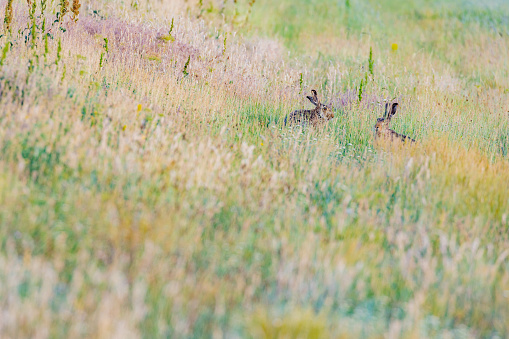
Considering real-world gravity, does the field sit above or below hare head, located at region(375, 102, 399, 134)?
below

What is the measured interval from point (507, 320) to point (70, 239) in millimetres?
2567

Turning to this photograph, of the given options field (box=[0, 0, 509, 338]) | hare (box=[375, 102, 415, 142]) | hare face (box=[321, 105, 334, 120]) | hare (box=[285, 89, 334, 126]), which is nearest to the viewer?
field (box=[0, 0, 509, 338])

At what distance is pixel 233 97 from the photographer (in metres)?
6.63

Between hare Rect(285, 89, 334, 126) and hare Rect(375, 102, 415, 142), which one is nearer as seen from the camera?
hare Rect(375, 102, 415, 142)

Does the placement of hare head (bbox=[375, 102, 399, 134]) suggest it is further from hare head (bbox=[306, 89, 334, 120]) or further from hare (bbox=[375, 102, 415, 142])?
hare head (bbox=[306, 89, 334, 120])

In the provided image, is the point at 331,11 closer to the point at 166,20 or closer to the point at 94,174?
the point at 166,20

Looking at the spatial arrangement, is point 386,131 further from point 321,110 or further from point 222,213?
point 222,213

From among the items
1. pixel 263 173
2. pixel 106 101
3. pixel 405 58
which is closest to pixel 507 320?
pixel 263 173

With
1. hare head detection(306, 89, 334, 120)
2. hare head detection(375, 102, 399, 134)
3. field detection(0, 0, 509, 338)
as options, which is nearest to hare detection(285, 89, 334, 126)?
hare head detection(306, 89, 334, 120)

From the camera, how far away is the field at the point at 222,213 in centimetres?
233

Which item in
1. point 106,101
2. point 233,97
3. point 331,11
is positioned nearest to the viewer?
point 106,101

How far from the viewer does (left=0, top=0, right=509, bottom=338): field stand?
2.33 metres

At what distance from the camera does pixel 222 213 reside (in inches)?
135

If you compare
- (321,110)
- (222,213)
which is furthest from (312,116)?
(222,213)
